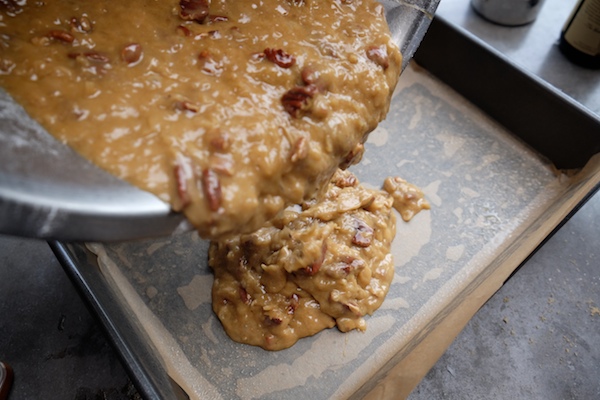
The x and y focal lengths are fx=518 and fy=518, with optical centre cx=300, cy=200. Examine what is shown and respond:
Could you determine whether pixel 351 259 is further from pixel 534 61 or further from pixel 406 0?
pixel 534 61

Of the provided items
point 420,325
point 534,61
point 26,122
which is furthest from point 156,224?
point 534,61

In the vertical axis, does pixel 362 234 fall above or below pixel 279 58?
below

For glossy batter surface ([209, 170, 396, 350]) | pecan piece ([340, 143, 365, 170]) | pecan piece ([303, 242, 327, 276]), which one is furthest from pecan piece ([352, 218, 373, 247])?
pecan piece ([340, 143, 365, 170])

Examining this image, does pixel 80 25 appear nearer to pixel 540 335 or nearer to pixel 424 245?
pixel 424 245

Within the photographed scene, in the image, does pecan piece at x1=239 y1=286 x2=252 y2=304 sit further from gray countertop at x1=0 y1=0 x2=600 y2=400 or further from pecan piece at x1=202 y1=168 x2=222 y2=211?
pecan piece at x1=202 y1=168 x2=222 y2=211

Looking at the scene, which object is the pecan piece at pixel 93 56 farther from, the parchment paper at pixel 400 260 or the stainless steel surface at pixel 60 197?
the parchment paper at pixel 400 260

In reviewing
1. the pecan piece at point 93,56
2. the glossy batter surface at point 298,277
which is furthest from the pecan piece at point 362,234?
the pecan piece at point 93,56

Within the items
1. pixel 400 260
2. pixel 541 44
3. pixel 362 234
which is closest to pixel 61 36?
pixel 362 234

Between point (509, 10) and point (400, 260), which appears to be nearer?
point (400, 260)
